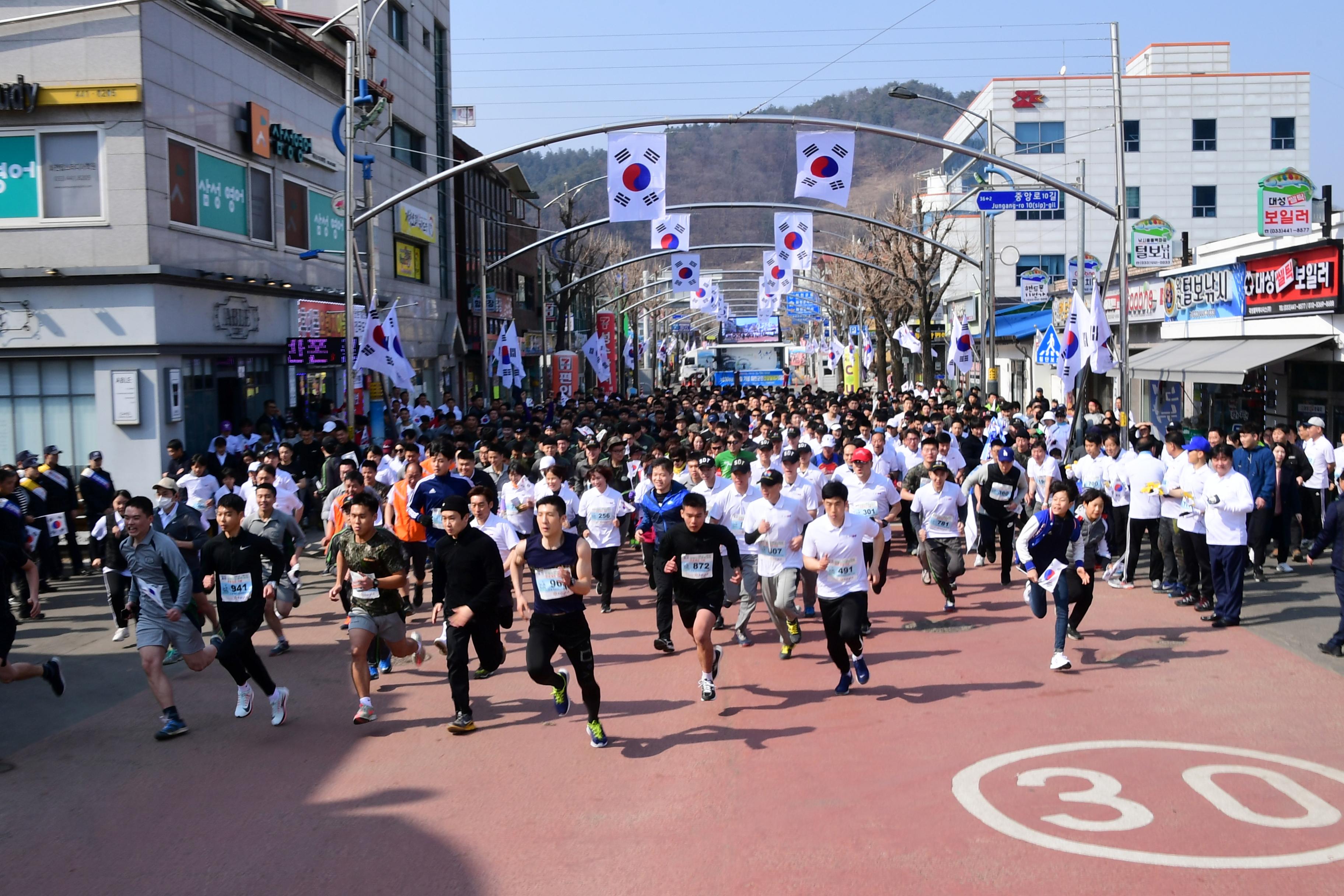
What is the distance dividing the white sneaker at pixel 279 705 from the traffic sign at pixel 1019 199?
16.9 metres

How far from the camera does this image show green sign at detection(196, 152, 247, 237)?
2127 centimetres

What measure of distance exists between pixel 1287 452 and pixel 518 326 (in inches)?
2034

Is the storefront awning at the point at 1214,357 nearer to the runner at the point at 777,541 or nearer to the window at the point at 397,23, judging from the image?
the runner at the point at 777,541

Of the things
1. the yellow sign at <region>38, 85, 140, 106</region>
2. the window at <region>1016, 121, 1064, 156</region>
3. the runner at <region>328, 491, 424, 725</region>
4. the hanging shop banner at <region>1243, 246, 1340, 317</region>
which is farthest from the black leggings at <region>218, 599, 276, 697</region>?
the window at <region>1016, 121, 1064, 156</region>

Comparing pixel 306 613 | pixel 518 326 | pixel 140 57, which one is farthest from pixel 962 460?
pixel 518 326

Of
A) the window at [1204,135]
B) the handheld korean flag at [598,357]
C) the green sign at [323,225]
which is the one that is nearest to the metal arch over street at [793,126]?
the green sign at [323,225]

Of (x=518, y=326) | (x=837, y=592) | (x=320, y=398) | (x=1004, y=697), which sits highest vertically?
(x=518, y=326)

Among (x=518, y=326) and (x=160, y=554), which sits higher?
(x=518, y=326)

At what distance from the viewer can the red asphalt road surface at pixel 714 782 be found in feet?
20.1

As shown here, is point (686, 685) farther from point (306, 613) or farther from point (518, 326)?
point (518, 326)

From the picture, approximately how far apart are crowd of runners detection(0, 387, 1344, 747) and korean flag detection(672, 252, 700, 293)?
62.3ft

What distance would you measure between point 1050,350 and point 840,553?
2053 centimetres

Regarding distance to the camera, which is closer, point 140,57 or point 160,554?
point 160,554

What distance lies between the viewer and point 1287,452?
1464 centimetres
